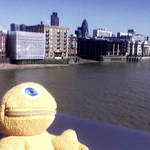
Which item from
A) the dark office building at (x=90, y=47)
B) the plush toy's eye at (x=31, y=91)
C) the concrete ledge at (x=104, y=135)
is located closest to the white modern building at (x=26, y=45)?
the dark office building at (x=90, y=47)

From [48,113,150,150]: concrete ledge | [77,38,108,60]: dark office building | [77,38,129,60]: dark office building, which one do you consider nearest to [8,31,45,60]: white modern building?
[77,38,129,60]: dark office building

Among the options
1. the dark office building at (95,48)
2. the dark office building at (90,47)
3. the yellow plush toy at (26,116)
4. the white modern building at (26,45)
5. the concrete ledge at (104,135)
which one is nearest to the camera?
the yellow plush toy at (26,116)

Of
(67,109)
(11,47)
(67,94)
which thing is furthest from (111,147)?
(11,47)

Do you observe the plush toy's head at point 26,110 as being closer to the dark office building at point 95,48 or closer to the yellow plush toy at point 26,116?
the yellow plush toy at point 26,116

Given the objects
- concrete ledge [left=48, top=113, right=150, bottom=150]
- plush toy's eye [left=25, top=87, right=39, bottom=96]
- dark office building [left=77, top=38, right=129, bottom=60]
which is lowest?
dark office building [left=77, top=38, right=129, bottom=60]

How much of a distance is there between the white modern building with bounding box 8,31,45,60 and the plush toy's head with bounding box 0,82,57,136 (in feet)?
66.9

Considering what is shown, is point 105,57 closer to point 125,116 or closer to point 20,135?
point 125,116

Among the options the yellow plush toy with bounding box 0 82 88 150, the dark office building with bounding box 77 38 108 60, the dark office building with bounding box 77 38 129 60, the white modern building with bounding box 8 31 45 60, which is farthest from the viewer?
the dark office building with bounding box 77 38 108 60

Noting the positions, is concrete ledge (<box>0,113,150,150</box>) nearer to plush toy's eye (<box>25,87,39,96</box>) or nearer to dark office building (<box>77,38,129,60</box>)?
plush toy's eye (<box>25,87,39,96</box>)

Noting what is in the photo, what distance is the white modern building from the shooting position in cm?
2117

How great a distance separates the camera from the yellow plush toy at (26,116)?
3.56 ft

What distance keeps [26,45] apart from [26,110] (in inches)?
827

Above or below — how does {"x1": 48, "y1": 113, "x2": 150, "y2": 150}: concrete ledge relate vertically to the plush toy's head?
below

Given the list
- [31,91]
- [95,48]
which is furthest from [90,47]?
[31,91]
